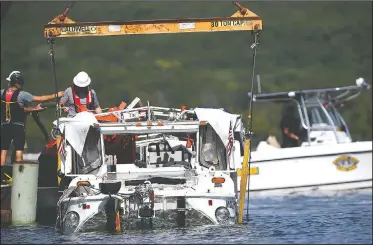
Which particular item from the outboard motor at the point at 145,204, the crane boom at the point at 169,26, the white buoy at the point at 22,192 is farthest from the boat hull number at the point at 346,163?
the outboard motor at the point at 145,204

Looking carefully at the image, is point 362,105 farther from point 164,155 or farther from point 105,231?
point 105,231

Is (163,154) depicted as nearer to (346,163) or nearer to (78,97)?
(78,97)

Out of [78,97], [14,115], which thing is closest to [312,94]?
[78,97]

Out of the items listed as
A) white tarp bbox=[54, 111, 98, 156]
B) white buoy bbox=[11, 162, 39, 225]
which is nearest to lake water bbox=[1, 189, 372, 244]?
white buoy bbox=[11, 162, 39, 225]

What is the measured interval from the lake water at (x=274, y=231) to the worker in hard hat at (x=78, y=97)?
216cm

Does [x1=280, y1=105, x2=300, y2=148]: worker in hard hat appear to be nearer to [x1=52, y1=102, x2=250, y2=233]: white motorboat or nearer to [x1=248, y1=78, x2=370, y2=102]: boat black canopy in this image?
[x1=248, y1=78, x2=370, y2=102]: boat black canopy

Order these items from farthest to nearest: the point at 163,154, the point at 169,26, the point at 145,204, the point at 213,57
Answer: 1. the point at 213,57
2. the point at 163,154
3. the point at 169,26
4. the point at 145,204

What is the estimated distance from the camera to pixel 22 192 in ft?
64.3

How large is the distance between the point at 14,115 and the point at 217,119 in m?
4.02

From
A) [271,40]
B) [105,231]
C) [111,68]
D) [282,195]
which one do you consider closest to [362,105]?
[271,40]

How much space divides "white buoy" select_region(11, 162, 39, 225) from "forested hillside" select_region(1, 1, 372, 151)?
12.7 metres

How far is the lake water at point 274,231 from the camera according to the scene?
53.3ft

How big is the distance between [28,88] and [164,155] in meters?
15.6

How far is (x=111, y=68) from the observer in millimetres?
36094
